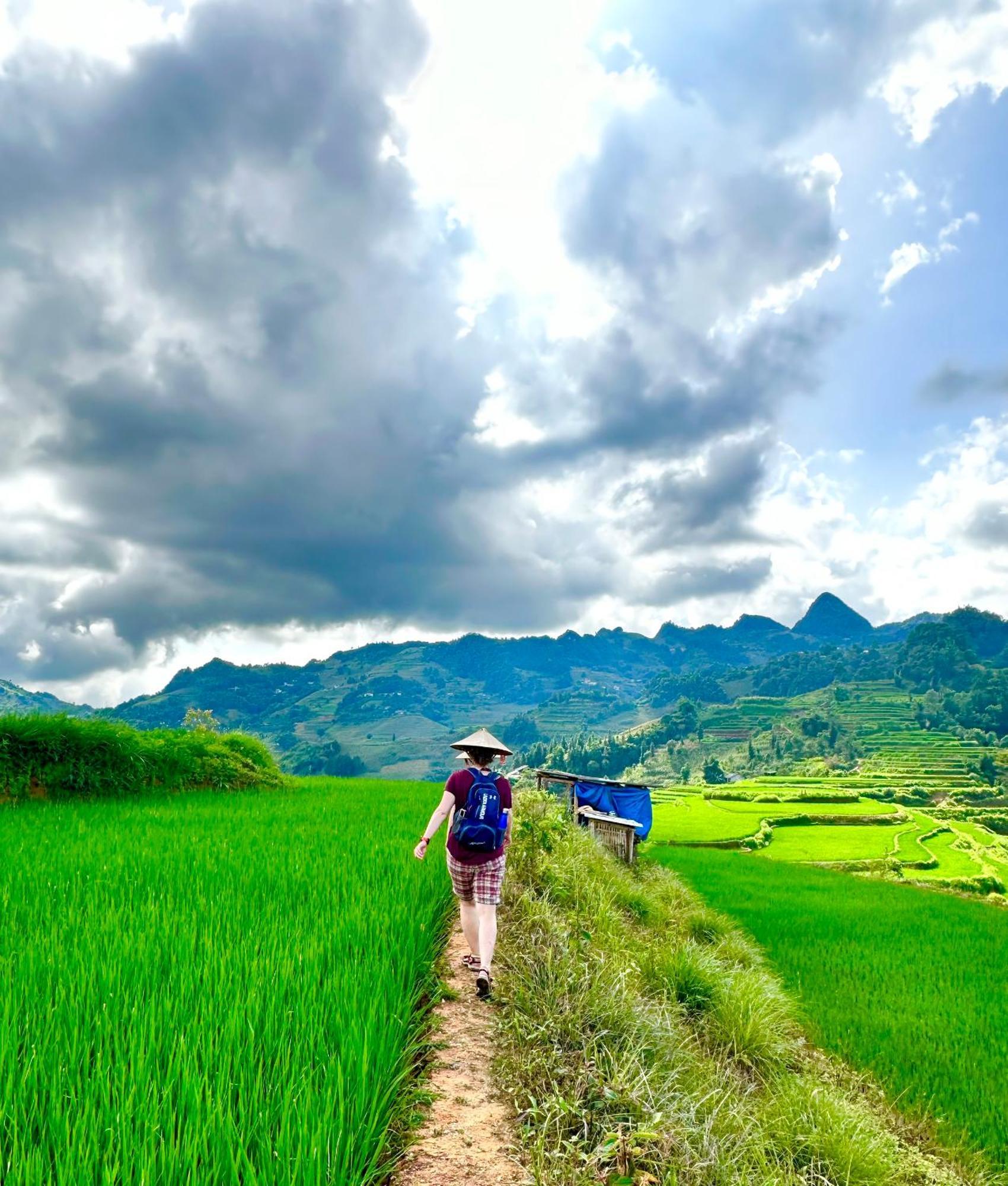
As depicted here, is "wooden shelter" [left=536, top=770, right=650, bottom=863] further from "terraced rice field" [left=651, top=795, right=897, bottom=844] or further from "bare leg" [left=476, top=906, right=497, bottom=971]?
"terraced rice field" [left=651, top=795, right=897, bottom=844]

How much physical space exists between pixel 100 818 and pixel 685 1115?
32.8 ft

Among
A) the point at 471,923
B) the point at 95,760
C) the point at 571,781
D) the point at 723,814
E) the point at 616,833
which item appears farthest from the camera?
the point at 723,814

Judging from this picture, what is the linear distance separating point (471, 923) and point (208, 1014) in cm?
259

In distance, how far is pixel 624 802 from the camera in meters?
19.7

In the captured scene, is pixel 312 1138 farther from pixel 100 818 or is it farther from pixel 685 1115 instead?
pixel 100 818

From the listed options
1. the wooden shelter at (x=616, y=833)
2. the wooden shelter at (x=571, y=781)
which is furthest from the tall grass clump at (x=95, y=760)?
the wooden shelter at (x=616, y=833)

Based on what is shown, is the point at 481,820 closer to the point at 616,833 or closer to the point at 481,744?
the point at 481,744

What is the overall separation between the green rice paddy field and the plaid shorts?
45 centimetres

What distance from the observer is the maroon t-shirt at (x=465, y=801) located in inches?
196

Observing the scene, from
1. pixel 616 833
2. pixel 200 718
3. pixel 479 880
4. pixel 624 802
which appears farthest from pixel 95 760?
pixel 200 718

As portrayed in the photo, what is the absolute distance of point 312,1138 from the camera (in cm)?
223

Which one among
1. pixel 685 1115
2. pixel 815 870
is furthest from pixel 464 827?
pixel 815 870

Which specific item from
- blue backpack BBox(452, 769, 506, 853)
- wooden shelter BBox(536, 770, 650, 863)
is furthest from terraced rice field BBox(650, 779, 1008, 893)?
blue backpack BBox(452, 769, 506, 853)

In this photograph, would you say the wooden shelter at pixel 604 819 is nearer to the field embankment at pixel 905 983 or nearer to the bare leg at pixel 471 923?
the field embankment at pixel 905 983
